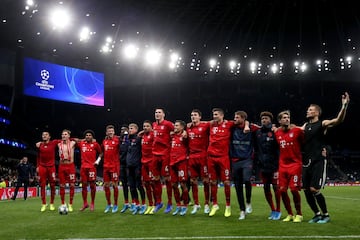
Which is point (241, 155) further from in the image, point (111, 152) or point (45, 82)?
point (45, 82)

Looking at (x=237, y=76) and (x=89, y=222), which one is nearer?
(x=89, y=222)

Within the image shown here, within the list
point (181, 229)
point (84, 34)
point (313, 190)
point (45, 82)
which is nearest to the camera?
point (181, 229)

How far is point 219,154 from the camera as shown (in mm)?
10016

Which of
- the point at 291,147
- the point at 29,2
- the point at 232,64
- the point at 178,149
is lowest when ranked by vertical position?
the point at 291,147

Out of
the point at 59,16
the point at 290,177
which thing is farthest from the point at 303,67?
the point at 290,177

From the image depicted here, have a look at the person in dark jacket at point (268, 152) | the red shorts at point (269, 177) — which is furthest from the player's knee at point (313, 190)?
the red shorts at point (269, 177)

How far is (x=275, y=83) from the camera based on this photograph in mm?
56375

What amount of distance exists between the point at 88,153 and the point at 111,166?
3.67 feet

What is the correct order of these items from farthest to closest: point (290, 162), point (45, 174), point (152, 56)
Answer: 1. point (152, 56)
2. point (45, 174)
3. point (290, 162)

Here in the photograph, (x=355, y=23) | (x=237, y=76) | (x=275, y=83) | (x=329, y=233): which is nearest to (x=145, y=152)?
(x=329, y=233)

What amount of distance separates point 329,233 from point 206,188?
13.9 feet

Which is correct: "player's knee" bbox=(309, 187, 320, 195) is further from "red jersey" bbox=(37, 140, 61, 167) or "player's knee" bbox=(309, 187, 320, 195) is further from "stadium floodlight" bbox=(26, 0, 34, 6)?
"stadium floodlight" bbox=(26, 0, 34, 6)

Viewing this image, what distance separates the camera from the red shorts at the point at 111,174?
12453 mm

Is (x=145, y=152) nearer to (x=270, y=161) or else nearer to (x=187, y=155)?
(x=187, y=155)
